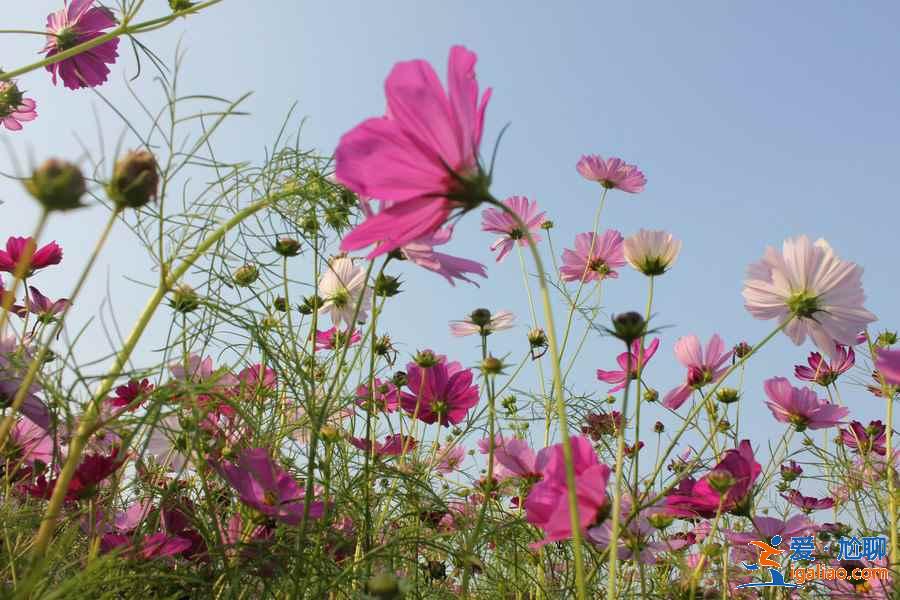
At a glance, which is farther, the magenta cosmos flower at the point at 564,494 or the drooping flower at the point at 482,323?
the drooping flower at the point at 482,323

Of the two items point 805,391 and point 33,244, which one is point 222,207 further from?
point 805,391

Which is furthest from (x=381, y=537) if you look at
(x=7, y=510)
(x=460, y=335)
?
(x=7, y=510)

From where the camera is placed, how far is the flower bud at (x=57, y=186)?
1.21ft

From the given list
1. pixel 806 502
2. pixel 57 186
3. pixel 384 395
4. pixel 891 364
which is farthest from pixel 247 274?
pixel 806 502

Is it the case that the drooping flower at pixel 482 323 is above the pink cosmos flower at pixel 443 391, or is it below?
above

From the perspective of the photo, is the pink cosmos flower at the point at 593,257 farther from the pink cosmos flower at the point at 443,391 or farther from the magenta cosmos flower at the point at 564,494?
the magenta cosmos flower at the point at 564,494

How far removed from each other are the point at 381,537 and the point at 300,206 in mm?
510

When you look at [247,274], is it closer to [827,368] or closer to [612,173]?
[612,173]

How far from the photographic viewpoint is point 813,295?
909mm

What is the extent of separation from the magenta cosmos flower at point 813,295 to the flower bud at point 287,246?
0.64 m

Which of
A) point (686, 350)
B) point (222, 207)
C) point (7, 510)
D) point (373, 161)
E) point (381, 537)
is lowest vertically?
point (7, 510)

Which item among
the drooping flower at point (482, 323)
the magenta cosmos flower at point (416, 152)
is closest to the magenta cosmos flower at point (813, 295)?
the drooping flower at point (482, 323)

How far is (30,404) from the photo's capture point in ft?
1.94

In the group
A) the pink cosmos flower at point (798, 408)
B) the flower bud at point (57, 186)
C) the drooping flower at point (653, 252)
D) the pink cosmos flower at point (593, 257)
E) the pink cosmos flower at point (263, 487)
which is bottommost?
the pink cosmos flower at point (263, 487)
